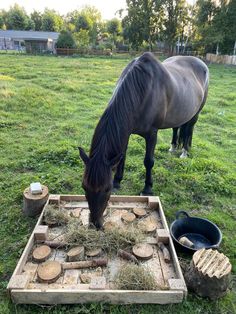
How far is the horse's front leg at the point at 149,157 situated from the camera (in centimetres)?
387

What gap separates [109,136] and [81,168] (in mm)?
2208

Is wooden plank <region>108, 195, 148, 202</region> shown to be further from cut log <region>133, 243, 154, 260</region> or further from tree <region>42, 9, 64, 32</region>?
tree <region>42, 9, 64, 32</region>

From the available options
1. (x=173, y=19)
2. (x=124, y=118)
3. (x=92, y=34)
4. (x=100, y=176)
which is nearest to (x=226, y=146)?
(x=124, y=118)

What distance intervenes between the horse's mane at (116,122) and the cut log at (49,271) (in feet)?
2.79

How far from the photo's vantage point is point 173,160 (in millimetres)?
5359

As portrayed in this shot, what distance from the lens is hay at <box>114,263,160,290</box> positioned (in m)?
2.44

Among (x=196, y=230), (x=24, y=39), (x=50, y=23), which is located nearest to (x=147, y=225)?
(x=196, y=230)

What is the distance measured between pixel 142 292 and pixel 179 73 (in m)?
3.56

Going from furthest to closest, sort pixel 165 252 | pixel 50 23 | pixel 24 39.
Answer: pixel 50 23 → pixel 24 39 → pixel 165 252

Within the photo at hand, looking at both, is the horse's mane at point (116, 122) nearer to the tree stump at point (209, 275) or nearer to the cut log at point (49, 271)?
the cut log at point (49, 271)

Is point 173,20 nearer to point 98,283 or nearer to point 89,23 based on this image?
point 89,23

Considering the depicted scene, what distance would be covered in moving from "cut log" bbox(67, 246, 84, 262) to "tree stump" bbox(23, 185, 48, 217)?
97 cm

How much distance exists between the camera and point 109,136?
110 inches

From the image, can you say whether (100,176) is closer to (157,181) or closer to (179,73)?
(157,181)
